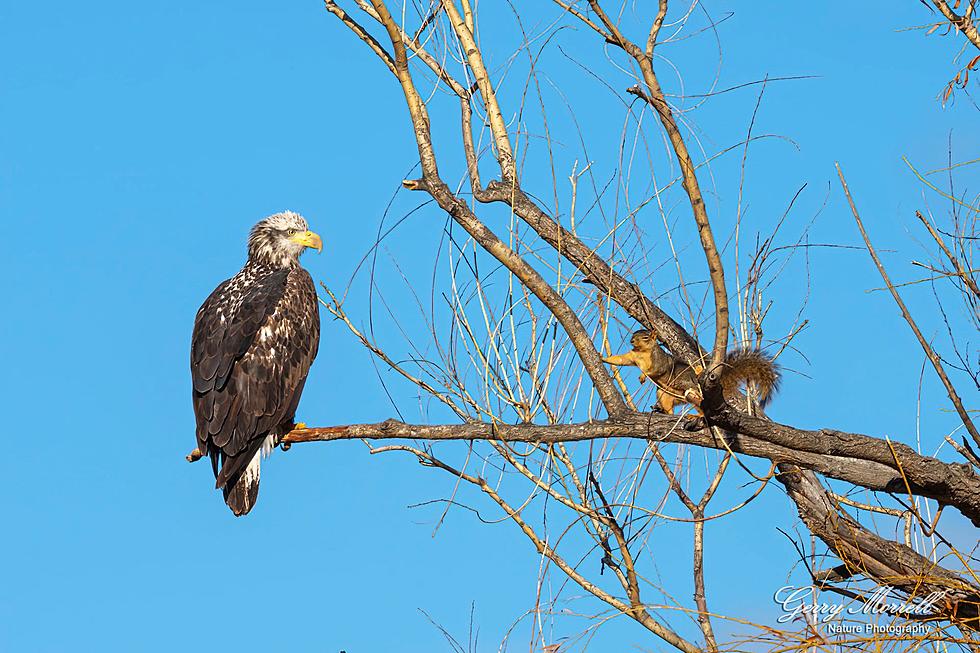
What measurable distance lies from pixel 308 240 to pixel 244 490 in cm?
246

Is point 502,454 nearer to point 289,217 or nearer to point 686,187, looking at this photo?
point 686,187

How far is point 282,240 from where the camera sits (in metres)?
8.73

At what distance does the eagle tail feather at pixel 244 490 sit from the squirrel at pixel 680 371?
8.98 feet

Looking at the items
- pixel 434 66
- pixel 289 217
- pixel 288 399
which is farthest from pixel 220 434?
pixel 434 66

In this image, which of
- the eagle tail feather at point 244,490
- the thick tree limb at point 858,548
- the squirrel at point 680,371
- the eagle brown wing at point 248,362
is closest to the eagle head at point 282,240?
the eagle brown wing at point 248,362

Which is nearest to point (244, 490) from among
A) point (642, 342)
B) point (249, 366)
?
point (249, 366)

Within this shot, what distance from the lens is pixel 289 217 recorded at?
8773 mm

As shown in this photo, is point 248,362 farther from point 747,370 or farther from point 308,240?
point 747,370

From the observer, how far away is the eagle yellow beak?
28.5 feet

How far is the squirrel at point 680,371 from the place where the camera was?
552cm

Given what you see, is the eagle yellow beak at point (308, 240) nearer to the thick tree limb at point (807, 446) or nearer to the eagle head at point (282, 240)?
the eagle head at point (282, 240)

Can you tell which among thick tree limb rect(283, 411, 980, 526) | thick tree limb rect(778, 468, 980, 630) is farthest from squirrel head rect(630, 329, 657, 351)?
thick tree limb rect(283, 411, 980, 526)

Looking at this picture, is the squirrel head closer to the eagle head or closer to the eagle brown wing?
the eagle brown wing

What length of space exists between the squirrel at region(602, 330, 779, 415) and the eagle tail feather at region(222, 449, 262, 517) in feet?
8.98
